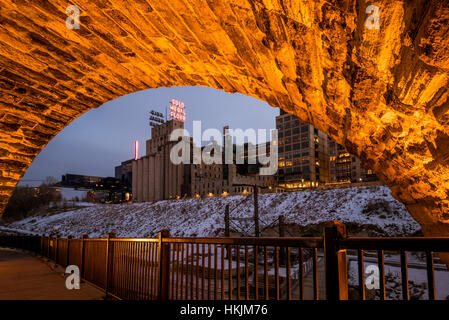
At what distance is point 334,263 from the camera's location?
199 cm

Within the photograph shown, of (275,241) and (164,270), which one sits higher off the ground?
(275,241)

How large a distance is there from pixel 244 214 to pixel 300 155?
179 feet

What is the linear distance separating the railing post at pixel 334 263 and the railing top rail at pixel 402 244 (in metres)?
0.06

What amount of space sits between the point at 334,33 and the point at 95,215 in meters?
53.5

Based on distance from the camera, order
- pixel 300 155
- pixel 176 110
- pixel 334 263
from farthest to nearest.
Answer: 1. pixel 176 110
2. pixel 300 155
3. pixel 334 263

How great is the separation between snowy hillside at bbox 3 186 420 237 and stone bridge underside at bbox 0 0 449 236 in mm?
16772

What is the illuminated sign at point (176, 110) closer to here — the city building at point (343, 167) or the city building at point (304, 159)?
the city building at point (304, 159)

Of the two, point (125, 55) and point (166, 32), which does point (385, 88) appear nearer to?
point (166, 32)

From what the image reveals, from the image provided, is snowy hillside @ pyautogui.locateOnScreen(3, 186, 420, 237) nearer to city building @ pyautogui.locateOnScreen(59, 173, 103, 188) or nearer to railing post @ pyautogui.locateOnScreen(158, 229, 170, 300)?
railing post @ pyautogui.locateOnScreen(158, 229, 170, 300)

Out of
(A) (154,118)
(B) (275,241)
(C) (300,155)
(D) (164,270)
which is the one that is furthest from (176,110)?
(B) (275,241)

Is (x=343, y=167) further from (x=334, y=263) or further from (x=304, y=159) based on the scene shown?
(x=334, y=263)

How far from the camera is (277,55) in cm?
298

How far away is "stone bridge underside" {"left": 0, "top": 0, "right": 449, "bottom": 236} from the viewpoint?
211 centimetres

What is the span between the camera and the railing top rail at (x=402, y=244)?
153 centimetres
